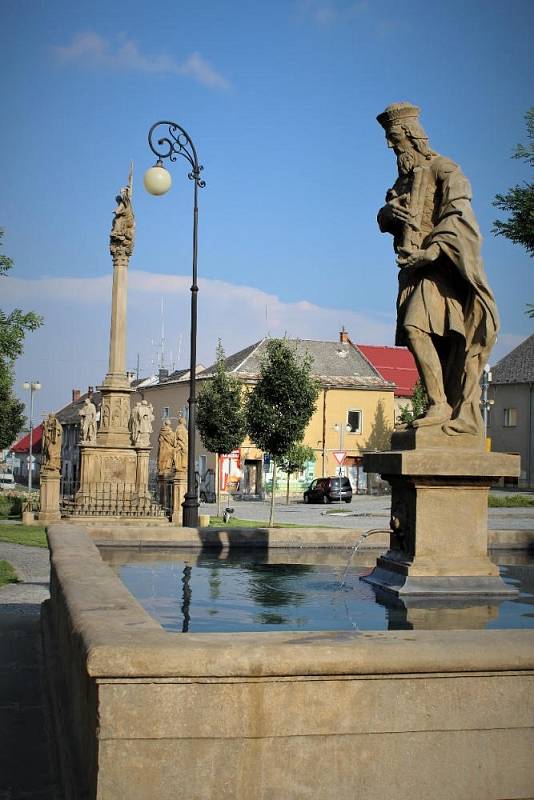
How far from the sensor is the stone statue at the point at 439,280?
20.7ft

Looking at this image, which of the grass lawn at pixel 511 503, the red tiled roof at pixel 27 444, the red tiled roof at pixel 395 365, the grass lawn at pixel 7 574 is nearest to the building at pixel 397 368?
the red tiled roof at pixel 395 365

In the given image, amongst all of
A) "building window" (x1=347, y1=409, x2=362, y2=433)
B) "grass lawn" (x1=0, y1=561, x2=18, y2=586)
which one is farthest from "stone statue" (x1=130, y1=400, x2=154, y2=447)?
"building window" (x1=347, y1=409, x2=362, y2=433)

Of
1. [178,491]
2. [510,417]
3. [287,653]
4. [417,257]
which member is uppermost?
[510,417]

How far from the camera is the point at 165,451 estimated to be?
31781 millimetres

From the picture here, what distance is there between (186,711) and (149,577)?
4070 mm

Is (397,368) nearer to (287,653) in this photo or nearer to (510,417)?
(510,417)

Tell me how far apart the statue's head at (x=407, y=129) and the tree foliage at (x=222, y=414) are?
4291 cm

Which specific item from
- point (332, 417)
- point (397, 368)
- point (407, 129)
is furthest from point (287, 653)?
point (397, 368)

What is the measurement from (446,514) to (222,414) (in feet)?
→ 143

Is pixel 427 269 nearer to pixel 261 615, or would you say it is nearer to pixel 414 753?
pixel 261 615

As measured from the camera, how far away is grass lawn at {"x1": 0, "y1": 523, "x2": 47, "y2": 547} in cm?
2285

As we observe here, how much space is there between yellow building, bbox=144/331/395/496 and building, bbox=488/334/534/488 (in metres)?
7.37

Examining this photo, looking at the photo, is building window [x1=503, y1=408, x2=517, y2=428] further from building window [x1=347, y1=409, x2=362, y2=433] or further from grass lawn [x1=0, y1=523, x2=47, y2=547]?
grass lawn [x1=0, y1=523, x2=47, y2=547]

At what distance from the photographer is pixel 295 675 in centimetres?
354
